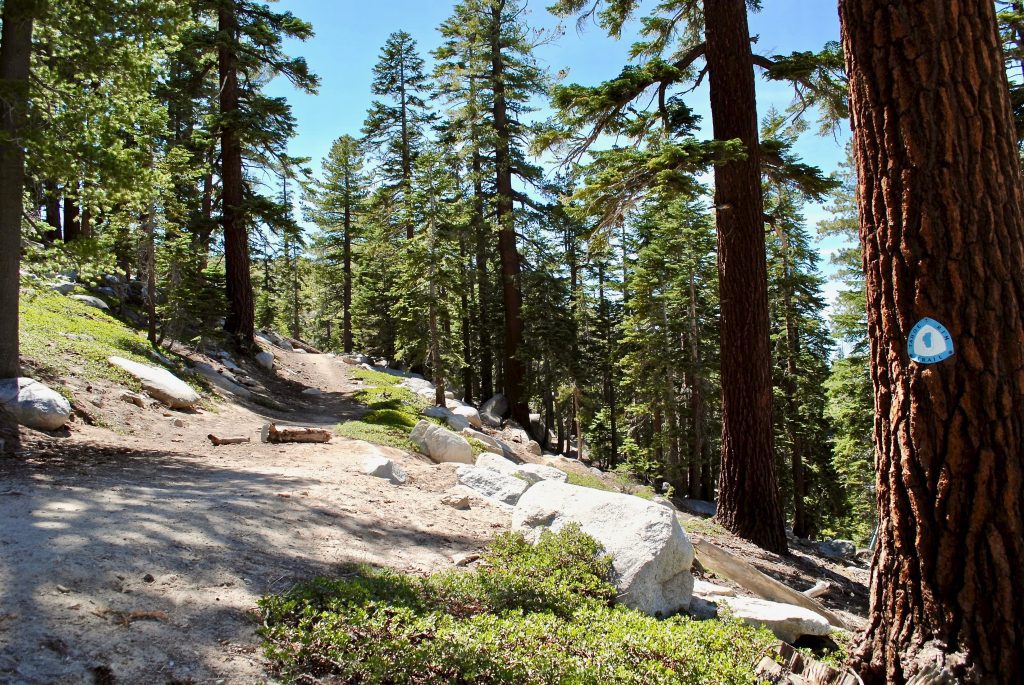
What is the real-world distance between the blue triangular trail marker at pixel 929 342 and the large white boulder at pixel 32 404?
9.60m

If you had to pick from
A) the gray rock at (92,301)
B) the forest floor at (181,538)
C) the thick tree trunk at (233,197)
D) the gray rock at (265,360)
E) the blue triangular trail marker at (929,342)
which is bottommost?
the forest floor at (181,538)

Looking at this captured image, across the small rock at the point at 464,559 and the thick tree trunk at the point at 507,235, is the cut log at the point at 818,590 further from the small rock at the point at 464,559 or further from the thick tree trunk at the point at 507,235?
the thick tree trunk at the point at 507,235

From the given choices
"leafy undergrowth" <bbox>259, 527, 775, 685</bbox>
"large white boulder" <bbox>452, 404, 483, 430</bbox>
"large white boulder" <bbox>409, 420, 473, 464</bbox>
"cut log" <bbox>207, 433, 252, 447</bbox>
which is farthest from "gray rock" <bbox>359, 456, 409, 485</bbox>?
"large white boulder" <bbox>452, 404, 483, 430</bbox>

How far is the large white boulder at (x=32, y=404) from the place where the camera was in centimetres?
778

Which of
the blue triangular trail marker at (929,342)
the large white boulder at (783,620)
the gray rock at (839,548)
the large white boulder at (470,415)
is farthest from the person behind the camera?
the large white boulder at (470,415)

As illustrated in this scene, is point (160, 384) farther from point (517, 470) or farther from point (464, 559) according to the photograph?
point (464, 559)

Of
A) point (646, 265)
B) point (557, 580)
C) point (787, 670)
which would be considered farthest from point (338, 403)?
point (787, 670)

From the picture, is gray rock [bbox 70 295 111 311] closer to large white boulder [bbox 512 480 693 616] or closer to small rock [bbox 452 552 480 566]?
small rock [bbox 452 552 480 566]

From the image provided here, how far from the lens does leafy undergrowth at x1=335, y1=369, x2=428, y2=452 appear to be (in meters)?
11.3

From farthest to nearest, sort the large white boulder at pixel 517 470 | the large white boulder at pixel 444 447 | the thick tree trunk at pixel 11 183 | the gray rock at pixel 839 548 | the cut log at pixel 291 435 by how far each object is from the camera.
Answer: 1. the gray rock at pixel 839 548
2. the large white boulder at pixel 444 447
3. the cut log at pixel 291 435
4. the large white boulder at pixel 517 470
5. the thick tree trunk at pixel 11 183

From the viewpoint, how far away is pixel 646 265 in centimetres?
2273

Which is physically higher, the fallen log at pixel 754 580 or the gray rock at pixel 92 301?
the gray rock at pixel 92 301

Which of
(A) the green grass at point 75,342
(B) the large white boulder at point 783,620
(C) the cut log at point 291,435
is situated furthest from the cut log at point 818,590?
(A) the green grass at point 75,342

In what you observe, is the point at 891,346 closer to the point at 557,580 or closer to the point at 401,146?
the point at 557,580
